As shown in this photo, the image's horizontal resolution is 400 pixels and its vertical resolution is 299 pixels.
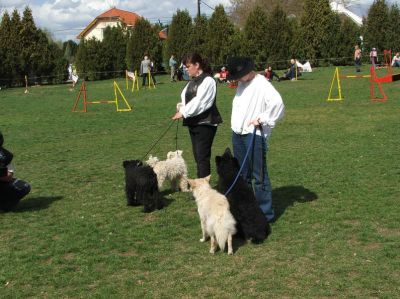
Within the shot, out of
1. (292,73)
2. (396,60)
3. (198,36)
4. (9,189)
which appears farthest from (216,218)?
(198,36)

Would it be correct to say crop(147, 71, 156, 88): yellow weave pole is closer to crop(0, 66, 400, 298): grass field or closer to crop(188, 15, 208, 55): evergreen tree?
crop(188, 15, 208, 55): evergreen tree

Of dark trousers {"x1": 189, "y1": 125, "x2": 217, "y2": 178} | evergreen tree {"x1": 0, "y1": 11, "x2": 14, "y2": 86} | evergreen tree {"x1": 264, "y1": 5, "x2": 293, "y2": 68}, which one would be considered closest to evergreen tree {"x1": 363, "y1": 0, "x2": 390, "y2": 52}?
evergreen tree {"x1": 264, "y1": 5, "x2": 293, "y2": 68}

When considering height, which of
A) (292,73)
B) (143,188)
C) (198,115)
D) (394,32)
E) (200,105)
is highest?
(394,32)

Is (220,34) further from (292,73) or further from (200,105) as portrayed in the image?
(200,105)

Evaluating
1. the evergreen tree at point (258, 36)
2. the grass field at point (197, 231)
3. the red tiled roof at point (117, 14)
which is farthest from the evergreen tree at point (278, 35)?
the red tiled roof at point (117, 14)

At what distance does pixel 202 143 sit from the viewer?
20.9 feet

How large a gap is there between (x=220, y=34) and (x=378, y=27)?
12.8m

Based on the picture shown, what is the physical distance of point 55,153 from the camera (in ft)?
35.6

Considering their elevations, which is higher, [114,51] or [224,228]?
[114,51]

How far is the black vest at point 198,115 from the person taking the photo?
19.8ft

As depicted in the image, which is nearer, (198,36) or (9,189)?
(9,189)

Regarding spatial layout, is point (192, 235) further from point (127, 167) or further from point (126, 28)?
point (126, 28)

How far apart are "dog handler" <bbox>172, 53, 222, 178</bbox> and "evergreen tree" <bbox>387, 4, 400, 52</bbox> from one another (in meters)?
36.3

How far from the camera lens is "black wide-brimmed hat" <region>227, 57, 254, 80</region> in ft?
17.5
